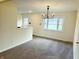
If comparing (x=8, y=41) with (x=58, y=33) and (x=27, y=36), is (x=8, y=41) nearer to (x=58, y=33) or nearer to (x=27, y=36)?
Result: (x=27, y=36)

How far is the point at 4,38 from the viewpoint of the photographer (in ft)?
14.5

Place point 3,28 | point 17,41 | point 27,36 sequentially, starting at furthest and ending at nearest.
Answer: point 27,36 → point 17,41 → point 3,28

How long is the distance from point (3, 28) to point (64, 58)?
3.36 m

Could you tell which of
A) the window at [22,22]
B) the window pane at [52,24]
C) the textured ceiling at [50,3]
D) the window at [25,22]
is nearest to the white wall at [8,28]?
the textured ceiling at [50,3]

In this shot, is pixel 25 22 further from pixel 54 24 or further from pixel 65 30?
pixel 65 30

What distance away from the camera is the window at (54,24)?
712 centimetres

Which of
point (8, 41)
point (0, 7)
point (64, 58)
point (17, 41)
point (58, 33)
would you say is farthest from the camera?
point (58, 33)

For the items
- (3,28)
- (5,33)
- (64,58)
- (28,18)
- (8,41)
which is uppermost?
(28,18)

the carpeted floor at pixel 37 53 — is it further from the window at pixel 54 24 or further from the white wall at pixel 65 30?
the window at pixel 54 24

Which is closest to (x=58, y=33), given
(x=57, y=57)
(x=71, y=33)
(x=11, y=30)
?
(x=71, y=33)

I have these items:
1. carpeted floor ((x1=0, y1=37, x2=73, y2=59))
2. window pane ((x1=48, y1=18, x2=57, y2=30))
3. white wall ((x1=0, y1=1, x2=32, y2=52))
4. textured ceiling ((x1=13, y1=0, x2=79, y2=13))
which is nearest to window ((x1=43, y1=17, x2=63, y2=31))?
window pane ((x1=48, y1=18, x2=57, y2=30))

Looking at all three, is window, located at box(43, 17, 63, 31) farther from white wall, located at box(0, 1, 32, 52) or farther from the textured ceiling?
white wall, located at box(0, 1, 32, 52)

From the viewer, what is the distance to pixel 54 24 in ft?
24.7

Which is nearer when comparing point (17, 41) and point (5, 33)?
point (5, 33)
